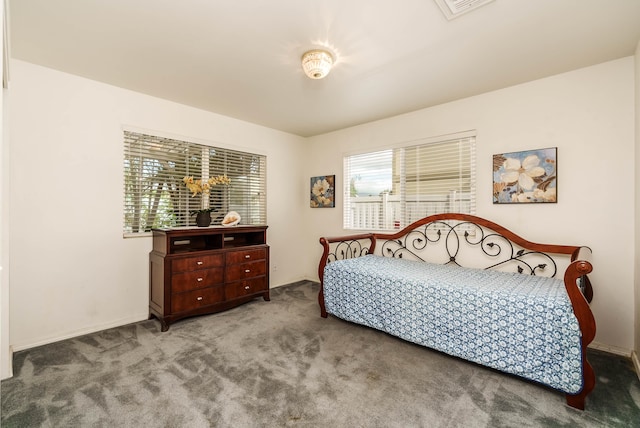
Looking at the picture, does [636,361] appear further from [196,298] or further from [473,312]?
[196,298]

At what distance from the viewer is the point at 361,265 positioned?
3.06 meters

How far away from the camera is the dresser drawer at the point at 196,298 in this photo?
293cm

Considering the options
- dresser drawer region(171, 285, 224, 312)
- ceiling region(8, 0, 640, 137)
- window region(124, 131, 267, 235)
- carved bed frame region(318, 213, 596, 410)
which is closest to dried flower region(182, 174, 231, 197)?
window region(124, 131, 267, 235)

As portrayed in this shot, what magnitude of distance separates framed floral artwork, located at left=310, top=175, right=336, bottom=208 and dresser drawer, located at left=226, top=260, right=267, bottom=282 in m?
1.32

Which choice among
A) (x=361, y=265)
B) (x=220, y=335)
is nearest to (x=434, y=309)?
(x=361, y=265)

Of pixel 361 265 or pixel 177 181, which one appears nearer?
pixel 361 265

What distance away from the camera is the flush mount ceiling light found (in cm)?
226

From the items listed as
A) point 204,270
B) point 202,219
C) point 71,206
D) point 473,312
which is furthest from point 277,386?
point 71,206

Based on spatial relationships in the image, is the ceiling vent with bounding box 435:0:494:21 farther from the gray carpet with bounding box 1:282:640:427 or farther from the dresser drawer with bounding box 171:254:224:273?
the dresser drawer with bounding box 171:254:224:273

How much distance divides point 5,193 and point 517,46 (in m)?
3.75

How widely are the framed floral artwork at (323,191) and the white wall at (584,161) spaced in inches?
76.7

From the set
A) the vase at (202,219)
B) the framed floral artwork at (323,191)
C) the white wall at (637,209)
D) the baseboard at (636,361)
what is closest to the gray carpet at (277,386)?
the baseboard at (636,361)

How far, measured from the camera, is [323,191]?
14.9ft

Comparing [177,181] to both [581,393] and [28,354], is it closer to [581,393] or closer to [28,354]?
[28,354]
